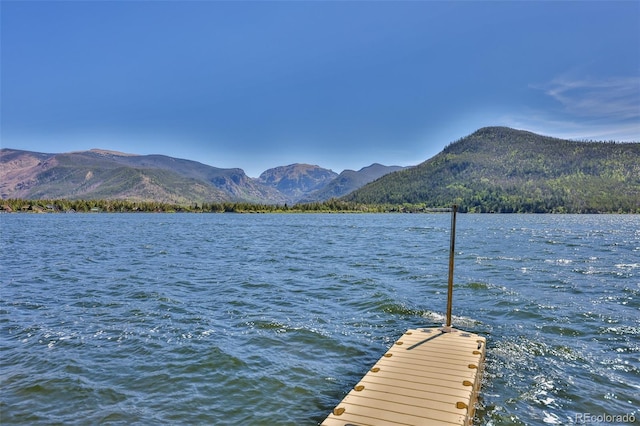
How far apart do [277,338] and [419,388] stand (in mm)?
9037

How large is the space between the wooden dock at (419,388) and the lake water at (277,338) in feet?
4.25

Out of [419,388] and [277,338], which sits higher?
[419,388]

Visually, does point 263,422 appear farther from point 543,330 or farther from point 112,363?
point 543,330

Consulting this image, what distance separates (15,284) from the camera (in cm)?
3098

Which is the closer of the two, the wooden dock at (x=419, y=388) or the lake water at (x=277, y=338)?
the wooden dock at (x=419, y=388)

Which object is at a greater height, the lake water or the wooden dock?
the wooden dock

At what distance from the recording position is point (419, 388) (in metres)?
11.5

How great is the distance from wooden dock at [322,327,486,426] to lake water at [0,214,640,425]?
51.0 inches

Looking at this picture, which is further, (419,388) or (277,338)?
(277,338)

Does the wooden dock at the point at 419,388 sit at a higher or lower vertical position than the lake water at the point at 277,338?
higher

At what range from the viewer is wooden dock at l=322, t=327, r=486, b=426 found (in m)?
9.80

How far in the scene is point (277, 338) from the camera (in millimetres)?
18938

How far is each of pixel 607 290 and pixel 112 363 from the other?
3420cm

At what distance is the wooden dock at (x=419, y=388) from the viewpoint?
32.1 ft
